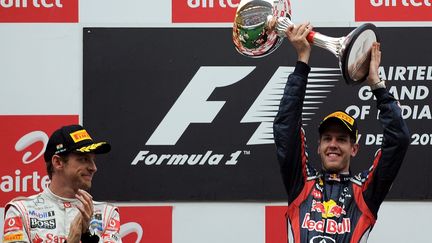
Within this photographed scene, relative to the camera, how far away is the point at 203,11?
3621mm

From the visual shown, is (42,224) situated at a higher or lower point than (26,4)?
lower

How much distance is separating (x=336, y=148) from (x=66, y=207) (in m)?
0.89

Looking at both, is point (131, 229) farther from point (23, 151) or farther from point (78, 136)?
point (78, 136)

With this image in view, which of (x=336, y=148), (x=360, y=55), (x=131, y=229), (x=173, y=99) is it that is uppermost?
(x=360, y=55)

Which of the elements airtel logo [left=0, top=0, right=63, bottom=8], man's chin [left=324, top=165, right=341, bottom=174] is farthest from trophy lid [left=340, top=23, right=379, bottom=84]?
airtel logo [left=0, top=0, right=63, bottom=8]

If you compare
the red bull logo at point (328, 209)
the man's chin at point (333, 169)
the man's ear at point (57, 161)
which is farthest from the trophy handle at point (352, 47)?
the man's ear at point (57, 161)

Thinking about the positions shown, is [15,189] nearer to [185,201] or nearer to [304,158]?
[185,201]

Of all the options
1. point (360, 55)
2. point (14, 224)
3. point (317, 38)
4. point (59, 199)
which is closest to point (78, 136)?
point (59, 199)

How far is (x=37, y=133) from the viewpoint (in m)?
3.62

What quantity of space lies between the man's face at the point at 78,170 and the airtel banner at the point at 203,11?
32.8 inches

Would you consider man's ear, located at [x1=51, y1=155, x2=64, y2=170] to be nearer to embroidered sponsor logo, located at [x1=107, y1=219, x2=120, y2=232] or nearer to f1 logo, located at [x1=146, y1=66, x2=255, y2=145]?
embroidered sponsor logo, located at [x1=107, y1=219, x2=120, y2=232]

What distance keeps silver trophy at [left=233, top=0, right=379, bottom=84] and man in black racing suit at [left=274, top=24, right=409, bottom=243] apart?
0.12 feet

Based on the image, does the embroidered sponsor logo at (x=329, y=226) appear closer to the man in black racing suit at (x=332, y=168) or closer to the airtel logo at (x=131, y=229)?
the man in black racing suit at (x=332, y=168)

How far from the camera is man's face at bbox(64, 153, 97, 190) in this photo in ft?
9.80
